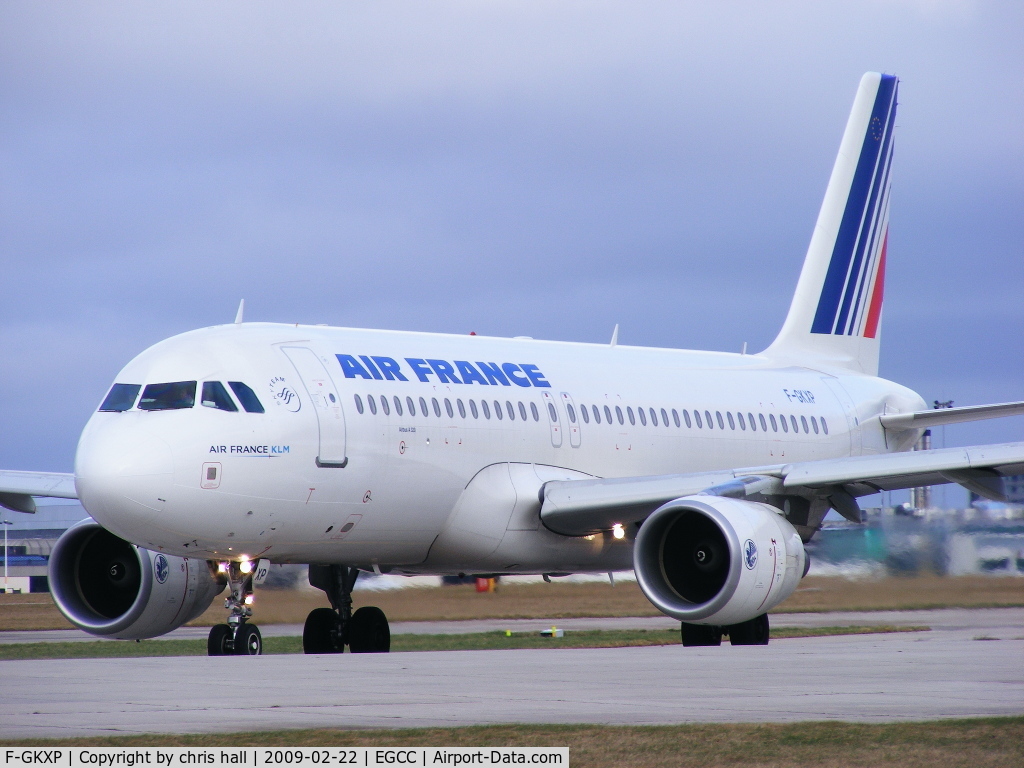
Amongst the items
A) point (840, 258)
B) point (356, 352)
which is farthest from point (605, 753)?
point (840, 258)

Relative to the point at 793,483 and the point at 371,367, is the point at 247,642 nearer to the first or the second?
the point at 371,367

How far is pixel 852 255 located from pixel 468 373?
38.7ft

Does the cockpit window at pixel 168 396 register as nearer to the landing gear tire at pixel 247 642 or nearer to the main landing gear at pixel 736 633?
the landing gear tire at pixel 247 642

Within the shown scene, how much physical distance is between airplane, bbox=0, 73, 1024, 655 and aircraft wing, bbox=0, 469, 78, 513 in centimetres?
4

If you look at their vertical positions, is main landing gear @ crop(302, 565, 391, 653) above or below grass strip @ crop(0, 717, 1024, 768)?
above

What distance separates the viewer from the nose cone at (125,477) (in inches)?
673

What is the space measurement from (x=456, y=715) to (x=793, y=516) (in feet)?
37.8

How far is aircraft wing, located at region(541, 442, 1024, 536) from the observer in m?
19.3

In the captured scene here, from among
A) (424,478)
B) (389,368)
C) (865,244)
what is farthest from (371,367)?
(865,244)

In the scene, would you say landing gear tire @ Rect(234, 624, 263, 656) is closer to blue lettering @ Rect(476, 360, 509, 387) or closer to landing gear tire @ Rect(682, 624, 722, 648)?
blue lettering @ Rect(476, 360, 509, 387)

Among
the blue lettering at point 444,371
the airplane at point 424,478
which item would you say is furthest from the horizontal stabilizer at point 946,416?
the blue lettering at point 444,371

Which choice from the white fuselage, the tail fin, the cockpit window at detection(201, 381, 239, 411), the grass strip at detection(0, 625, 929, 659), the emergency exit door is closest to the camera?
the white fuselage

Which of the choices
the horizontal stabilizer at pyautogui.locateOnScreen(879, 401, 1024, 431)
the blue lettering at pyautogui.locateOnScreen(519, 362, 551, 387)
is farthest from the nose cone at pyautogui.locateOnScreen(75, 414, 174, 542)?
the horizontal stabilizer at pyautogui.locateOnScreen(879, 401, 1024, 431)

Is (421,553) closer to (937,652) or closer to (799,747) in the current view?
(937,652)
